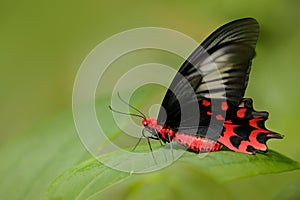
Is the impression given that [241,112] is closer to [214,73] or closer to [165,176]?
[214,73]

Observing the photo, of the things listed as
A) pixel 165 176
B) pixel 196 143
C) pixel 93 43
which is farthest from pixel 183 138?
pixel 93 43

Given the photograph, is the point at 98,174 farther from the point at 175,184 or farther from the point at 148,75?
the point at 148,75

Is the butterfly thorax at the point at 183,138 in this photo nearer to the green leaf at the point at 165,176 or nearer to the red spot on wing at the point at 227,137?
the red spot on wing at the point at 227,137

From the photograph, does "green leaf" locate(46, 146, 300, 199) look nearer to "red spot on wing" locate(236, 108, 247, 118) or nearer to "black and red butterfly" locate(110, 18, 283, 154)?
"black and red butterfly" locate(110, 18, 283, 154)

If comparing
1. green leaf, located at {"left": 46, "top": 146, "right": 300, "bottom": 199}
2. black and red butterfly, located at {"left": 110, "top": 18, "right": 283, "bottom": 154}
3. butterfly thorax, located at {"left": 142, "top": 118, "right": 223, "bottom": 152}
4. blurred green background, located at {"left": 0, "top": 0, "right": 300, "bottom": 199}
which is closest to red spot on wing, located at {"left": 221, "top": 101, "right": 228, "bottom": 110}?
black and red butterfly, located at {"left": 110, "top": 18, "right": 283, "bottom": 154}

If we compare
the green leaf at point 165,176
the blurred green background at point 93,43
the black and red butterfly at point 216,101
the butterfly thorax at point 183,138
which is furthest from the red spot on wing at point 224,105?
the blurred green background at point 93,43
